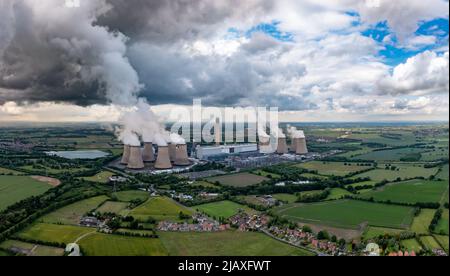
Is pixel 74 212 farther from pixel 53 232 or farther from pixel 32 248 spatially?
pixel 32 248

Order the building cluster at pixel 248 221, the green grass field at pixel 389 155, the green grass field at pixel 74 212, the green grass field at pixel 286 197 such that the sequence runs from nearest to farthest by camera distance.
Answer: the building cluster at pixel 248 221, the green grass field at pixel 74 212, the green grass field at pixel 286 197, the green grass field at pixel 389 155

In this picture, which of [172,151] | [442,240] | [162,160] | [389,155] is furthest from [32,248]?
[389,155]

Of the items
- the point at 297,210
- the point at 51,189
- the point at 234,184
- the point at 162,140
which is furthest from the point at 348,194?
the point at 51,189

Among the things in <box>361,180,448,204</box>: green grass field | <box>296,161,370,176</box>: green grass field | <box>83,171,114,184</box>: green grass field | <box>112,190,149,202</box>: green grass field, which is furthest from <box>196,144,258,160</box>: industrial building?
<box>361,180,448,204</box>: green grass field

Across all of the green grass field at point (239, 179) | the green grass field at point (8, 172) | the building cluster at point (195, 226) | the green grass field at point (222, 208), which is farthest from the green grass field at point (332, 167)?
the green grass field at point (8, 172)

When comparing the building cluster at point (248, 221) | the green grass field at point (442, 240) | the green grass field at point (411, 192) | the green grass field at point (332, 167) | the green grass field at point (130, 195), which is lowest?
the building cluster at point (248, 221)

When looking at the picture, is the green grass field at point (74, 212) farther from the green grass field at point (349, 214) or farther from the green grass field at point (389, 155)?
the green grass field at point (389, 155)
